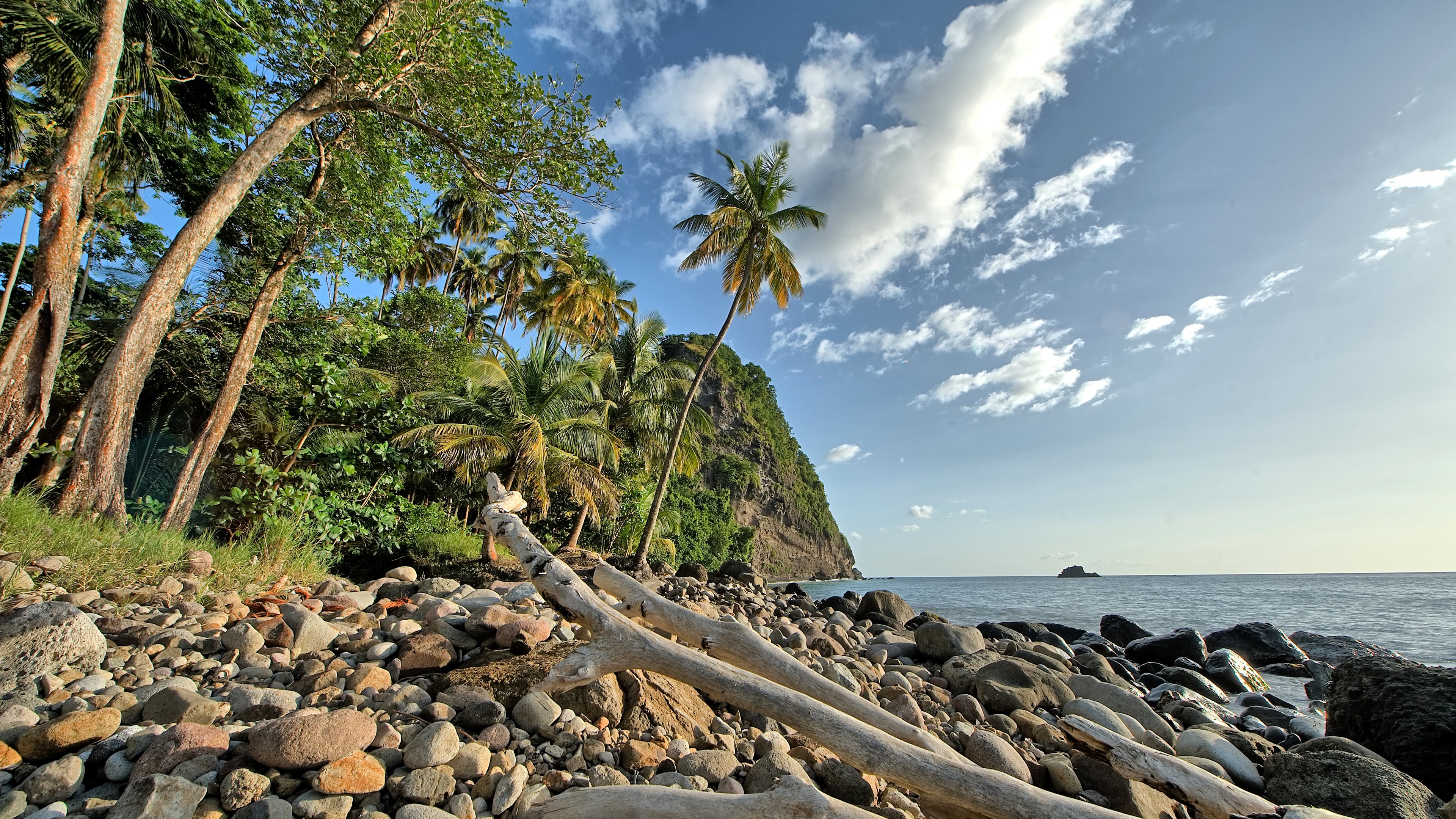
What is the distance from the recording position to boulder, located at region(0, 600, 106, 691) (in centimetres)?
301

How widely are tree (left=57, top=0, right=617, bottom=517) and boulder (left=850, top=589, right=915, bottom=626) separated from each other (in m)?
9.92

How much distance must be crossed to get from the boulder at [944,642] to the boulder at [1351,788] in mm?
4038

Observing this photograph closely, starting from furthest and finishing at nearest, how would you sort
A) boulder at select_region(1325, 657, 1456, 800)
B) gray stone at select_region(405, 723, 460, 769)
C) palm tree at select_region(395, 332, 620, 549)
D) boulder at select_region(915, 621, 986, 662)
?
palm tree at select_region(395, 332, 620, 549), boulder at select_region(915, 621, 986, 662), boulder at select_region(1325, 657, 1456, 800), gray stone at select_region(405, 723, 460, 769)

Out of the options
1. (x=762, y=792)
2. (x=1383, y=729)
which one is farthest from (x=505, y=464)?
(x=1383, y=729)

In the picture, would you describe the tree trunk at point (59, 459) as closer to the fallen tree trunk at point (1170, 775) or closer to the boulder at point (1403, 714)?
the fallen tree trunk at point (1170, 775)

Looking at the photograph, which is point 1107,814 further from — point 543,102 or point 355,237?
point 355,237

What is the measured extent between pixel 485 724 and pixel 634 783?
854 millimetres

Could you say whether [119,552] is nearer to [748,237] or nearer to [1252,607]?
[748,237]

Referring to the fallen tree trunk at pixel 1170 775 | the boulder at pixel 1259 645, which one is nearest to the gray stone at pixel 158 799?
the fallen tree trunk at pixel 1170 775

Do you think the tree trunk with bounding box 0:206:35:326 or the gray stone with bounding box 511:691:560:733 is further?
the tree trunk with bounding box 0:206:35:326

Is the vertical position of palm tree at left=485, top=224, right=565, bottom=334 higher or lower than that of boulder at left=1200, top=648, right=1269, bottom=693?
higher

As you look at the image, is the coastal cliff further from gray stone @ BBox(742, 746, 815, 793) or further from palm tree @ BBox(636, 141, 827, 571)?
gray stone @ BBox(742, 746, 815, 793)

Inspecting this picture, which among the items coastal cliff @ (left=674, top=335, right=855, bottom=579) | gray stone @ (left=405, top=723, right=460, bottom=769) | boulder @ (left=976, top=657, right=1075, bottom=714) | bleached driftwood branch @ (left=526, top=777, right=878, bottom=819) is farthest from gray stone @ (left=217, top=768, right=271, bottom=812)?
coastal cliff @ (left=674, top=335, right=855, bottom=579)

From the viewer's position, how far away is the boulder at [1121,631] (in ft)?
53.0
